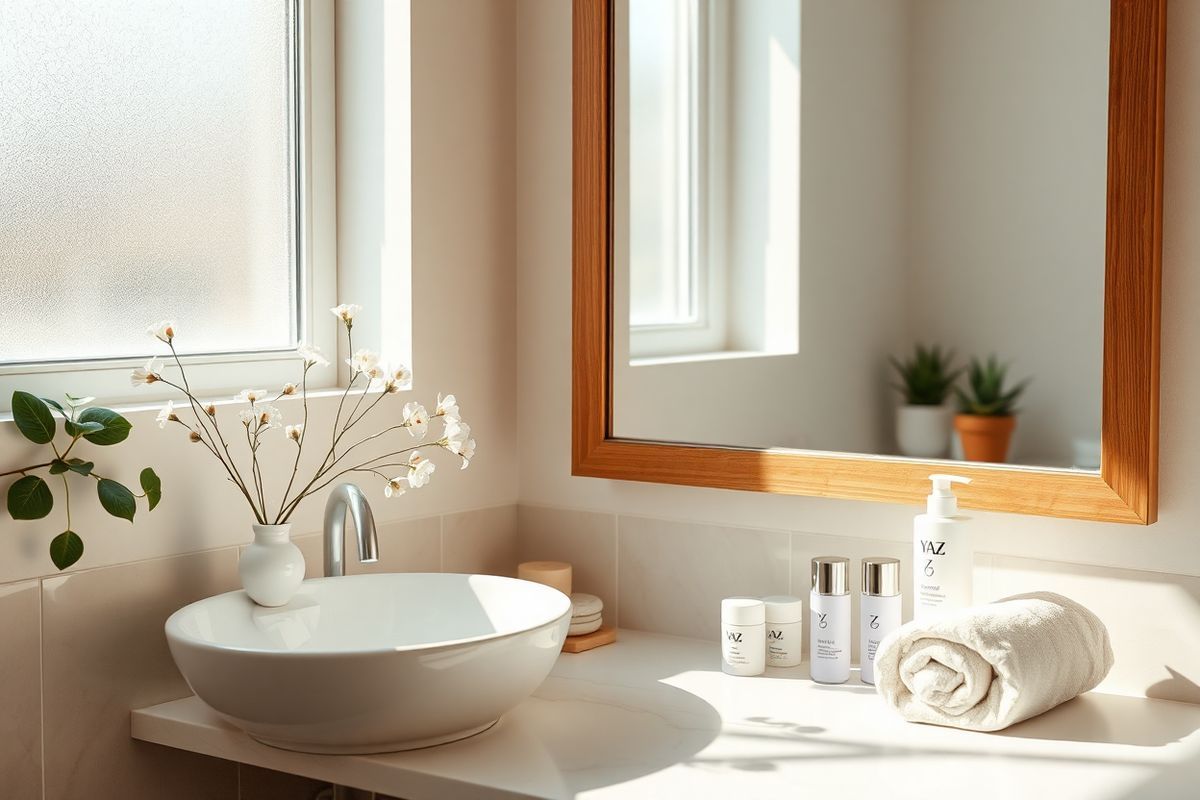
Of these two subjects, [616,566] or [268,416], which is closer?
[268,416]

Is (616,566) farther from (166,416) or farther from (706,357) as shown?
(166,416)

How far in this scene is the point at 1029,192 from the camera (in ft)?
4.91

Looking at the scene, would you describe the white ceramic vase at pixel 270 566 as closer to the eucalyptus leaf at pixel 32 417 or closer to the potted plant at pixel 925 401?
the eucalyptus leaf at pixel 32 417

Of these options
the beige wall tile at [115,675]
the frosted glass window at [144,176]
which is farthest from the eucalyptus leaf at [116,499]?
the frosted glass window at [144,176]

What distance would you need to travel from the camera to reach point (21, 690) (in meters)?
1.37

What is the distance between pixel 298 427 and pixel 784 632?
669 millimetres

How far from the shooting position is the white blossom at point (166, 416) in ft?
4.69

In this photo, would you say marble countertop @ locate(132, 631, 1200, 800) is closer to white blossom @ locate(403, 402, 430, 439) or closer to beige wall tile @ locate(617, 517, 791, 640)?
beige wall tile @ locate(617, 517, 791, 640)

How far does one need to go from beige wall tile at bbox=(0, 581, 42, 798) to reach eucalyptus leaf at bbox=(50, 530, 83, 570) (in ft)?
0.16

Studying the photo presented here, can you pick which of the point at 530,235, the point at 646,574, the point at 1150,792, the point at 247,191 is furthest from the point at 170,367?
the point at 1150,792

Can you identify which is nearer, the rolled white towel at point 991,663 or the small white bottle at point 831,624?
the rolled white towel at point 991,663

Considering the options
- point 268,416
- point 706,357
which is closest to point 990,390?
point 706,357

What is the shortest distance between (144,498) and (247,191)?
0.47m

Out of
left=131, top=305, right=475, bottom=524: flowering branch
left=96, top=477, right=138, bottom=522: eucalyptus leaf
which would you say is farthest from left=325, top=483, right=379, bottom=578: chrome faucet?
left=96, top=477, right=138, bottom=522: eucalyptus leaf
